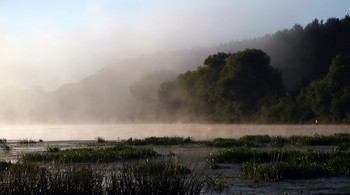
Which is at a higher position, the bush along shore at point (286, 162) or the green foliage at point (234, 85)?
the green foliage at point (234, 85)

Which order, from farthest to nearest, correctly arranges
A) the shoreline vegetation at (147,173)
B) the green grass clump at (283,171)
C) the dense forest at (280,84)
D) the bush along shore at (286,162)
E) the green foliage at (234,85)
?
the green foliage at (234,85), the dense forest at (280,84), the bush along shore at (286,162), the green grass clump at (283,171), the shoreline vegetation at (147,173)

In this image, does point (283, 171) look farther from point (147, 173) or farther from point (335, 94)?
point (335, 94)

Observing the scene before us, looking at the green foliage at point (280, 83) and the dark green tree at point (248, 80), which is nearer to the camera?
the green foliage at point (280, 83)

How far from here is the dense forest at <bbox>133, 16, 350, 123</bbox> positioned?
72181mm

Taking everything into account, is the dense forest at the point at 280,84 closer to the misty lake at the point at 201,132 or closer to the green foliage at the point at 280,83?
the green foliage at the point at 280,83

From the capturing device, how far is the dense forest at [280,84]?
2842 inches

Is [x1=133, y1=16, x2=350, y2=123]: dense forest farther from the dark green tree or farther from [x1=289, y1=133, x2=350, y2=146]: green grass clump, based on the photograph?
[x1=289, y1=133, x2=350, y2=146]: green grass clump

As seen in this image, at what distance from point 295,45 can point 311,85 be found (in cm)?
2661

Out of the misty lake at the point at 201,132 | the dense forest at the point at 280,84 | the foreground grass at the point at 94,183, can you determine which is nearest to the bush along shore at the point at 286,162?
the foreground grass at the point at 94,183

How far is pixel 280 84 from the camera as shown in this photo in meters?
88.1

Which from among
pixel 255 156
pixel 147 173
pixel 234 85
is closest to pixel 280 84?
pixel 234 85

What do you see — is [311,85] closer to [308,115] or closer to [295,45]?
[308,115]

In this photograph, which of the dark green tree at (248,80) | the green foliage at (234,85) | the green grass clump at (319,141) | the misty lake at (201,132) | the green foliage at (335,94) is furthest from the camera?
the green foliage at (234,85)

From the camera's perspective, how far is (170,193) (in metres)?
13.2
